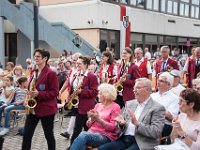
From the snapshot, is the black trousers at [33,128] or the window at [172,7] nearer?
the black trousers at [33,128]

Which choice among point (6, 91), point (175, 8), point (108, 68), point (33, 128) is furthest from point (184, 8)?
point (33, 128)

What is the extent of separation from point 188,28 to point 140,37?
7.46m

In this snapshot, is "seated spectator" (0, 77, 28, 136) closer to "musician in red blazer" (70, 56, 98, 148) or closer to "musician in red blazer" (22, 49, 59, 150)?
"musician in red blazer" (70, 56, 98, 148)

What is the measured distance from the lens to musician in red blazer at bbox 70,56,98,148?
18.6ft

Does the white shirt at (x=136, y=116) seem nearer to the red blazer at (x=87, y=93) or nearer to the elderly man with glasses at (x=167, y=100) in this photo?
the elderly man with glasses at (x=167, y=100)

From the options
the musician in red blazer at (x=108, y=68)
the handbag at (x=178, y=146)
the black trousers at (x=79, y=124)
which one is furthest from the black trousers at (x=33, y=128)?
the musician in red blazer at (x=108, y=68)

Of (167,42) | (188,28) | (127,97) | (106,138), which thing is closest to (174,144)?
(106,138)

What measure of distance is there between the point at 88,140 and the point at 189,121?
1.37m

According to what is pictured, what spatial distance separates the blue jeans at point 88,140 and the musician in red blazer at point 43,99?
89 centimetres

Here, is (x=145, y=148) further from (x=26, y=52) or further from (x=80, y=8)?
(x=26, y=52)

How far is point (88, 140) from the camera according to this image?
435cm

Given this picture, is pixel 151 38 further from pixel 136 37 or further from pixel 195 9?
pixel 195 9

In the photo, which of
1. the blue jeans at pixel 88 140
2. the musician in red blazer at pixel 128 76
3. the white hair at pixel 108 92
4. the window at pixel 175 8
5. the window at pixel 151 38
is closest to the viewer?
the blue jeans at pixel 88 140

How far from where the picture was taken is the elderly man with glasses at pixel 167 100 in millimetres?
4406
